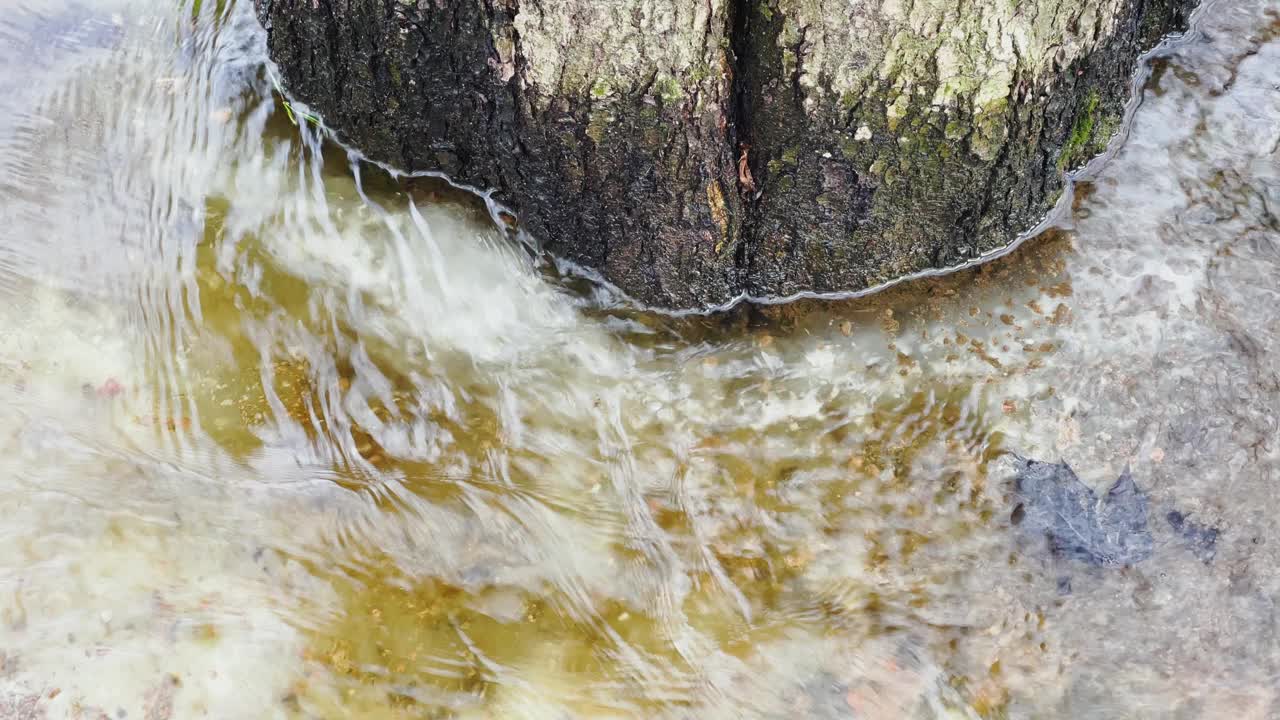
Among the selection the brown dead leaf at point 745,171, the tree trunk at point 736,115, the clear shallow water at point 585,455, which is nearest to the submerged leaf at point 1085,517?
the clear shallow water at point 585,455

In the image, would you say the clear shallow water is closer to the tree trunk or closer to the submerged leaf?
the submerged leaf

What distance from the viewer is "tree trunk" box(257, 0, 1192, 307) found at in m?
2.05

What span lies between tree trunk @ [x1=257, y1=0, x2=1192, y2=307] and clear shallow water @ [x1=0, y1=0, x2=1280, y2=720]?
221 mm

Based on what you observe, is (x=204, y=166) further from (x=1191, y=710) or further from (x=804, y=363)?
(x=1191, y=710)

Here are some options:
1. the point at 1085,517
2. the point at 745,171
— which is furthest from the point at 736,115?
the point at 1085,517

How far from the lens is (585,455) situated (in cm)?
268

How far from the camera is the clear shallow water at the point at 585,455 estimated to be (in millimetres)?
2471

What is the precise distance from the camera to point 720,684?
2479mm

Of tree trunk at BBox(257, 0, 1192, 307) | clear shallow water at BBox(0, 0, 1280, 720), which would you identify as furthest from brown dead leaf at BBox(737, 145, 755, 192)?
clear shallow water at BBox(0, 0, 1280, 720)

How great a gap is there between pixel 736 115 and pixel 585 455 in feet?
3.87

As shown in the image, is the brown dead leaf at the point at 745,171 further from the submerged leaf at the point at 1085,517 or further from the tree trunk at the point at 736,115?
the submerged leaf at the point at 1085,517

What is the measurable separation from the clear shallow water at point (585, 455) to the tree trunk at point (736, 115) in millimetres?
221

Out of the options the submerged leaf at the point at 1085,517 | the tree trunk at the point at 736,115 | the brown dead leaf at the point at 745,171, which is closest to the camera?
the tree trunk at the point at 736,115

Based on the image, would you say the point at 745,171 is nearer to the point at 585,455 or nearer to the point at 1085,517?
the point at 585,455
